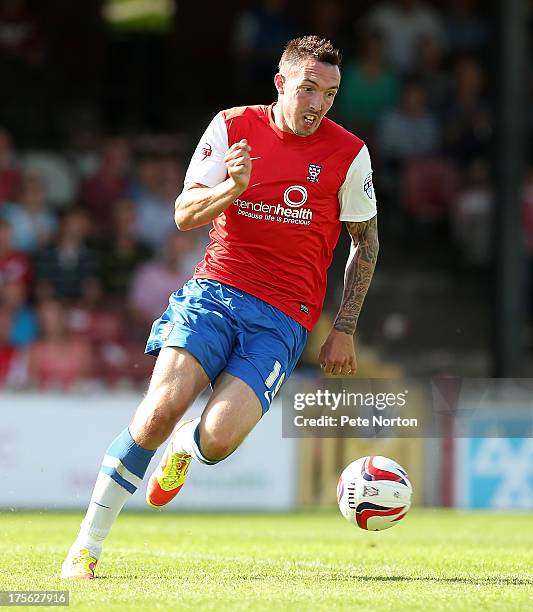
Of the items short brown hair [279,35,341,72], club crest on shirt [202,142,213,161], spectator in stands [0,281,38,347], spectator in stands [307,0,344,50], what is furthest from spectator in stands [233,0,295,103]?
club crest on shirt [202,142,213,161]

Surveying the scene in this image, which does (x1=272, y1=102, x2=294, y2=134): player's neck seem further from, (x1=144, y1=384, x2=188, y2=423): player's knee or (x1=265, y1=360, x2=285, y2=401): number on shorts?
(x1=144, y1=384, x2=188, y2=423): player's knee

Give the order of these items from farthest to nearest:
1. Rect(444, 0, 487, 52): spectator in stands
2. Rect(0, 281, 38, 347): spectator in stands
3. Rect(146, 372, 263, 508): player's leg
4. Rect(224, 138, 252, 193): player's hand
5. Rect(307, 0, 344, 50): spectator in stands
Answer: Rect(444, 0, 487, 52): spectator in stands
Rect(307, 0, 344, 50): spectator in stands
Rect(0, 281, 38, 347): spectator in stands
Rect(146, 372, 263, 508): player's leg
Rect(224, 138, 252, 193): player's hand

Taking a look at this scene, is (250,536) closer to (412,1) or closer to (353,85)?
(353,85)

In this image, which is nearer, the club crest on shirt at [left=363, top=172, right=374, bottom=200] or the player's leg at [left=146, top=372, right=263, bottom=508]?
the player's leg at [left=146, top=372, right=263, bottom=508]

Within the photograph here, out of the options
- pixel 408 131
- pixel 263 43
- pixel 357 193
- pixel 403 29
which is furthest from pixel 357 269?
pixel 403 29

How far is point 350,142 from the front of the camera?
6977 millimetres

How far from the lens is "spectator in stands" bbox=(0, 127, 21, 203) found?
14.9m

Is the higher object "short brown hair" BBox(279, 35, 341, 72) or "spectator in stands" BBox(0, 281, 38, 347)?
"short brown hair" BBox(279, 35, 341, 72)

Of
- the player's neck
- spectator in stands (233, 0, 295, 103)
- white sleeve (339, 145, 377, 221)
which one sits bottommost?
white sleeve (339, 145, 377, 221)

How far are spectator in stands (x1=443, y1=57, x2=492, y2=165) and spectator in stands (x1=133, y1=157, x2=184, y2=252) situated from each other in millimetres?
3343

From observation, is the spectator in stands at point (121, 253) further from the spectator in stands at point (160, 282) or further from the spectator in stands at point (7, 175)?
the spectator in stands at point (7, 175)

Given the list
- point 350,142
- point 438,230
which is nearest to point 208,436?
point 350,142

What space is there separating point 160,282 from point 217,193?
7.93 m

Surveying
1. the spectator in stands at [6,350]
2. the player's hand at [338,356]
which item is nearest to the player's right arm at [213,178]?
the player's hand at [338,356]
